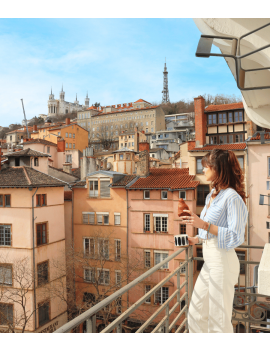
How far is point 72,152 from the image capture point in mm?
20828

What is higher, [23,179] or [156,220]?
[23,179]

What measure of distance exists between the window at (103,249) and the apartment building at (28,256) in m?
1.66

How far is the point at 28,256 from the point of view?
9.77m

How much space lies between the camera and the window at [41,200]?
405 inches

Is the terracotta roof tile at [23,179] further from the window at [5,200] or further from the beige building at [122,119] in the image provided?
the beige building at [122,119]

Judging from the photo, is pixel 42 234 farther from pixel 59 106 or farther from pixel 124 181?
pixel 59 106

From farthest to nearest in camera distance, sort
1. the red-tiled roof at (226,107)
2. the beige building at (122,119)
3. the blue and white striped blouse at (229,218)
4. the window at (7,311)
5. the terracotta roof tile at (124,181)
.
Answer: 1. the beige building at (122,119)
2. the red-tiled roof at (226,107)
3. the terracotta roof tile at (124,181)
4. the window at (7,311)
5. the blue and white striped blouse at (229,218)

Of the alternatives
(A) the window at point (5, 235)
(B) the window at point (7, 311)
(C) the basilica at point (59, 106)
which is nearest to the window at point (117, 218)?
(A) the window at point (5, 235)

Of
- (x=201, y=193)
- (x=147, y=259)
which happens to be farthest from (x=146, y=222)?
(x=201, y=193)

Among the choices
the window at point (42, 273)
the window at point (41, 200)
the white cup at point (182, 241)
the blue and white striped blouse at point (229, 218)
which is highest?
the blue and white striped blouse at point (229, 218)

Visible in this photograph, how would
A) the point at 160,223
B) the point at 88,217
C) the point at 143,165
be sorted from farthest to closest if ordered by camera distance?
the point at 88,217
the point at 143,165
the point at 160,223

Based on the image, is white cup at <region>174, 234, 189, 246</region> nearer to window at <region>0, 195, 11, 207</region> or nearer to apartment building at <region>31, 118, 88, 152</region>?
window at <region>0, 195, 11, 207</region>

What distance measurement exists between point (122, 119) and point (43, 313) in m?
35.9

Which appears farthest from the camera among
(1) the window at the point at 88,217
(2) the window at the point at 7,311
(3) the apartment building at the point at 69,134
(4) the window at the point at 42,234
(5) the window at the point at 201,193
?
(3) the apartment building at the point at 69,134
